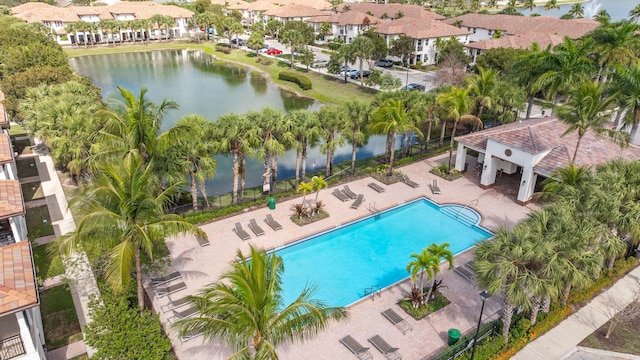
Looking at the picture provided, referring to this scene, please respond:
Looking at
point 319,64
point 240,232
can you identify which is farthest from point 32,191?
point 319,64

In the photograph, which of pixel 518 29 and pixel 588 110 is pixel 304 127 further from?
pixel 518 29

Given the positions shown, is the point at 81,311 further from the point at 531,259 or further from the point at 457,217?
the point at 457,217

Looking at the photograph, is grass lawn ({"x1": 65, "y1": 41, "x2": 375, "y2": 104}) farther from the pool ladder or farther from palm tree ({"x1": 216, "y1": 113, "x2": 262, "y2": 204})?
the pool ladder

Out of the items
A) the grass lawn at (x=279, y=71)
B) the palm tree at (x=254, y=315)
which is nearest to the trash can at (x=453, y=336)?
the palm tree at (x=254, y=315)

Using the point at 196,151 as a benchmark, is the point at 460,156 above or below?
below

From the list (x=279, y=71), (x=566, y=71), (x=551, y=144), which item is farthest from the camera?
(x=279, y=71)

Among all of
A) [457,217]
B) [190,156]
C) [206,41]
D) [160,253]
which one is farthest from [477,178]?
[206,41]
